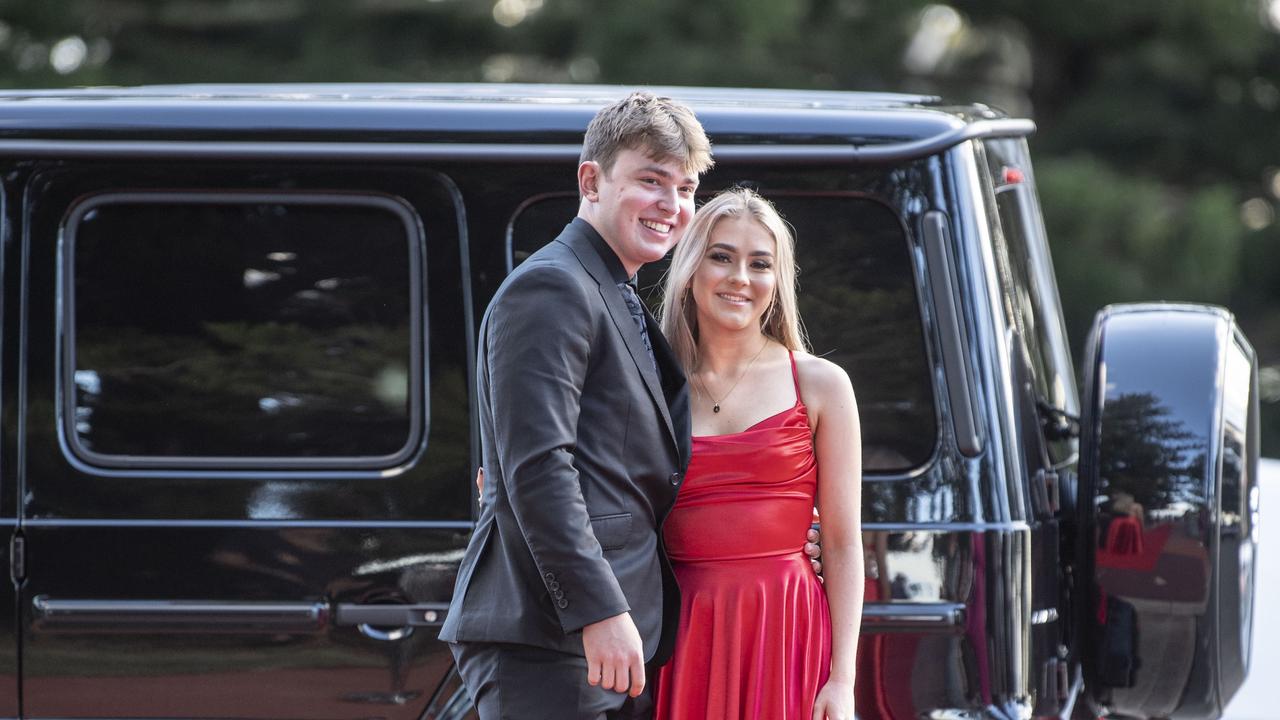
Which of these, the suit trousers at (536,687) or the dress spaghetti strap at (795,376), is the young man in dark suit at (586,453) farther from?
the dress spaghetti strap at (795,376)

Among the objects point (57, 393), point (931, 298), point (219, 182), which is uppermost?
point (219, 182)

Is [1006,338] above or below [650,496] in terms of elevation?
above

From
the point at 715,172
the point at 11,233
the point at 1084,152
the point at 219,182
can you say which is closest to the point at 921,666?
the point at 715,172

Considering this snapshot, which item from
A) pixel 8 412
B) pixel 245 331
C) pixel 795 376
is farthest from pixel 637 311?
Answer: pixel 8 412

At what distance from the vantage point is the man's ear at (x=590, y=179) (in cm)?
228

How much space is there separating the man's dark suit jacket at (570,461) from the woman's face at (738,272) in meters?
0.13

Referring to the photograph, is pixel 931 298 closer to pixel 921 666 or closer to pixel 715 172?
pixel 715 172

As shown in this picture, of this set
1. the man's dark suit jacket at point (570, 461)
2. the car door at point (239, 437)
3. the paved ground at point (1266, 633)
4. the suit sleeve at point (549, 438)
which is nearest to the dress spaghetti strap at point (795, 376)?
the man's dark suit jacket at point (570, 461)

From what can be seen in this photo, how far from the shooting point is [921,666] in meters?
2.71

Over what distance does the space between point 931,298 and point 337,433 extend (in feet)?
4.05

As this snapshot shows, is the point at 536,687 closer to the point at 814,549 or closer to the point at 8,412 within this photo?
the point at 814,549

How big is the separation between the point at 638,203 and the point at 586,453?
1.37ft

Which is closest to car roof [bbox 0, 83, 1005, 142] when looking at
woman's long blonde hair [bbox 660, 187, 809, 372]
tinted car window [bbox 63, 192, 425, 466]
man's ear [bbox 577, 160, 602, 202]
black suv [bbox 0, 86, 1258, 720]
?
black suv [bbox 0, 86, 1258, 720]

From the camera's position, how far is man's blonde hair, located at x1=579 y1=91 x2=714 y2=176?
2232mm
